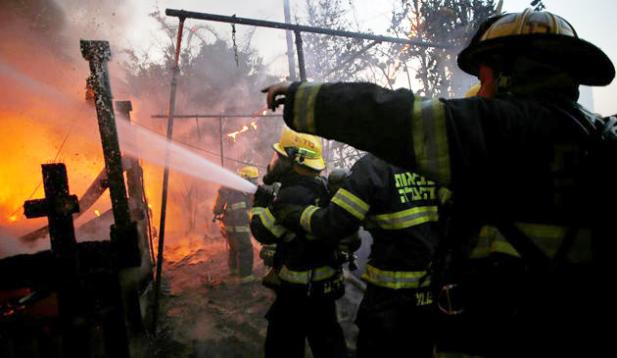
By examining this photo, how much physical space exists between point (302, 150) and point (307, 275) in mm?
1375

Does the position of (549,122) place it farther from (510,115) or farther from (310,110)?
(310,110)

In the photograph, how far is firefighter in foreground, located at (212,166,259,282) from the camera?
831 cm

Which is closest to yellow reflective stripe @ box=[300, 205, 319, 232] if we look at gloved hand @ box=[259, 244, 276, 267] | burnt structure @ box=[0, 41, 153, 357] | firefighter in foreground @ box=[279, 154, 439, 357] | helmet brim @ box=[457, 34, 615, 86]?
firefighter in foreground @ box=[279, 154, 439, 357]

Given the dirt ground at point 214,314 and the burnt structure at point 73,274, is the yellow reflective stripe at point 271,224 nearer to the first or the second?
the burnt structure at point 73,274

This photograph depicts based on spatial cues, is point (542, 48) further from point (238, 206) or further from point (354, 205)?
point (238, 206)

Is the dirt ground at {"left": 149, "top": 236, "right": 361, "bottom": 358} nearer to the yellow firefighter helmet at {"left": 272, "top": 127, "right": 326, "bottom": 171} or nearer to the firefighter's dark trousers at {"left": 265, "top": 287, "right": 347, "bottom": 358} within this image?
the firefighter's dark trousers at {"left": 265, "top": 287, "right": 347, "bottom": 358}

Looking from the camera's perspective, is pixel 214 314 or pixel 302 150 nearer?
pixel 302 150

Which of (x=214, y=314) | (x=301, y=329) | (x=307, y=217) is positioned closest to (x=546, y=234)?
(x=307, y=217)

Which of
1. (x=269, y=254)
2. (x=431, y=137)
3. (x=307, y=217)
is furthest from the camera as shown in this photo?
(x=269, y=254)

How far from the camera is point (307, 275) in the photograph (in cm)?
348

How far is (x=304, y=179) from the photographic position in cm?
365

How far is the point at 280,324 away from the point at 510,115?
121 inches

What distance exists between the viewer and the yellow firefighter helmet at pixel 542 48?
4.59 ft

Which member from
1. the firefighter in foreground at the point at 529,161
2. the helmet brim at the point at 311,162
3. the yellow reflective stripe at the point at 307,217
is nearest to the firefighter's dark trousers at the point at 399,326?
the yellow reflective stripe at the point at 307,217
